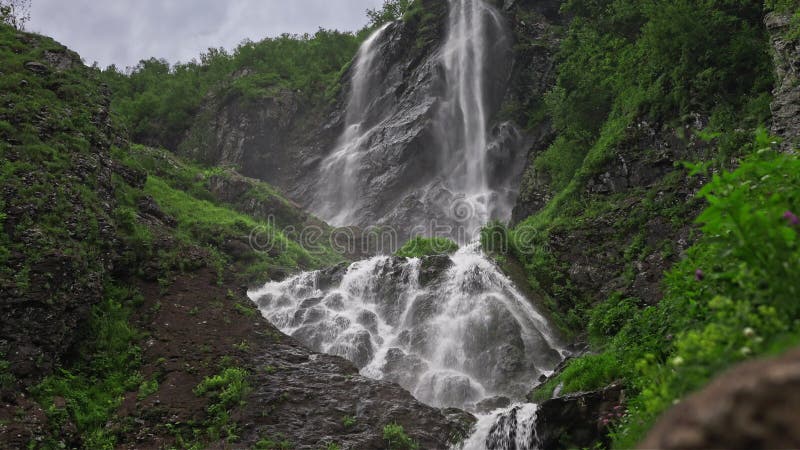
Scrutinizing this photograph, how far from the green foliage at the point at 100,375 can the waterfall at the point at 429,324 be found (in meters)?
6.49

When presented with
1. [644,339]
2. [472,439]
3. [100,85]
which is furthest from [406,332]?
[100,85]

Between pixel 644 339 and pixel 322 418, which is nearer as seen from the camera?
pixel 644 339

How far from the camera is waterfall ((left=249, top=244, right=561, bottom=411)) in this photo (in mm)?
16484

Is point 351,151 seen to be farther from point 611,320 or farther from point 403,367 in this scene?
→ point 611,320

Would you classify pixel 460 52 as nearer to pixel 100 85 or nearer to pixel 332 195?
pixel 332 195

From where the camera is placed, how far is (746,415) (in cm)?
194

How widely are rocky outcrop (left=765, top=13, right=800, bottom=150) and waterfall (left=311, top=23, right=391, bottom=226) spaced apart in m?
28.0

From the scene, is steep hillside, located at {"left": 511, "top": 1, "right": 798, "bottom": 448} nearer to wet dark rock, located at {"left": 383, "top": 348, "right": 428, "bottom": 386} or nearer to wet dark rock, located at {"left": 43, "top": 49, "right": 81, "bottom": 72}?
wet dark rock, located at {"left": 383, "top": 348, "right": 428, "bottom": 386}

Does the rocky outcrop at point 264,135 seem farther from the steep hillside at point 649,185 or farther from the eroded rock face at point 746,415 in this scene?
the eroded rock face at point 746,415

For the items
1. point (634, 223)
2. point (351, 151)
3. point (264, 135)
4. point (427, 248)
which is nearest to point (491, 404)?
point (634, 223)

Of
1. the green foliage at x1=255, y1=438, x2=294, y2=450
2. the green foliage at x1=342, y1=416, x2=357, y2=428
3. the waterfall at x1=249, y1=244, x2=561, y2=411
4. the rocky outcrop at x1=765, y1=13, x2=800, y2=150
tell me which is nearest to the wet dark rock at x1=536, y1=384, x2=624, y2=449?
the green foliage at x1=342, y1=416, x2=357, y2=428

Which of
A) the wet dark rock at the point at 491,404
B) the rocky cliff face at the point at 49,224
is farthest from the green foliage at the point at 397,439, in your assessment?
the rocky cliff face at the point at 49,224

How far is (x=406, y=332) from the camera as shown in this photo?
61.8 ft

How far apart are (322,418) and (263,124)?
3947 centimetres
